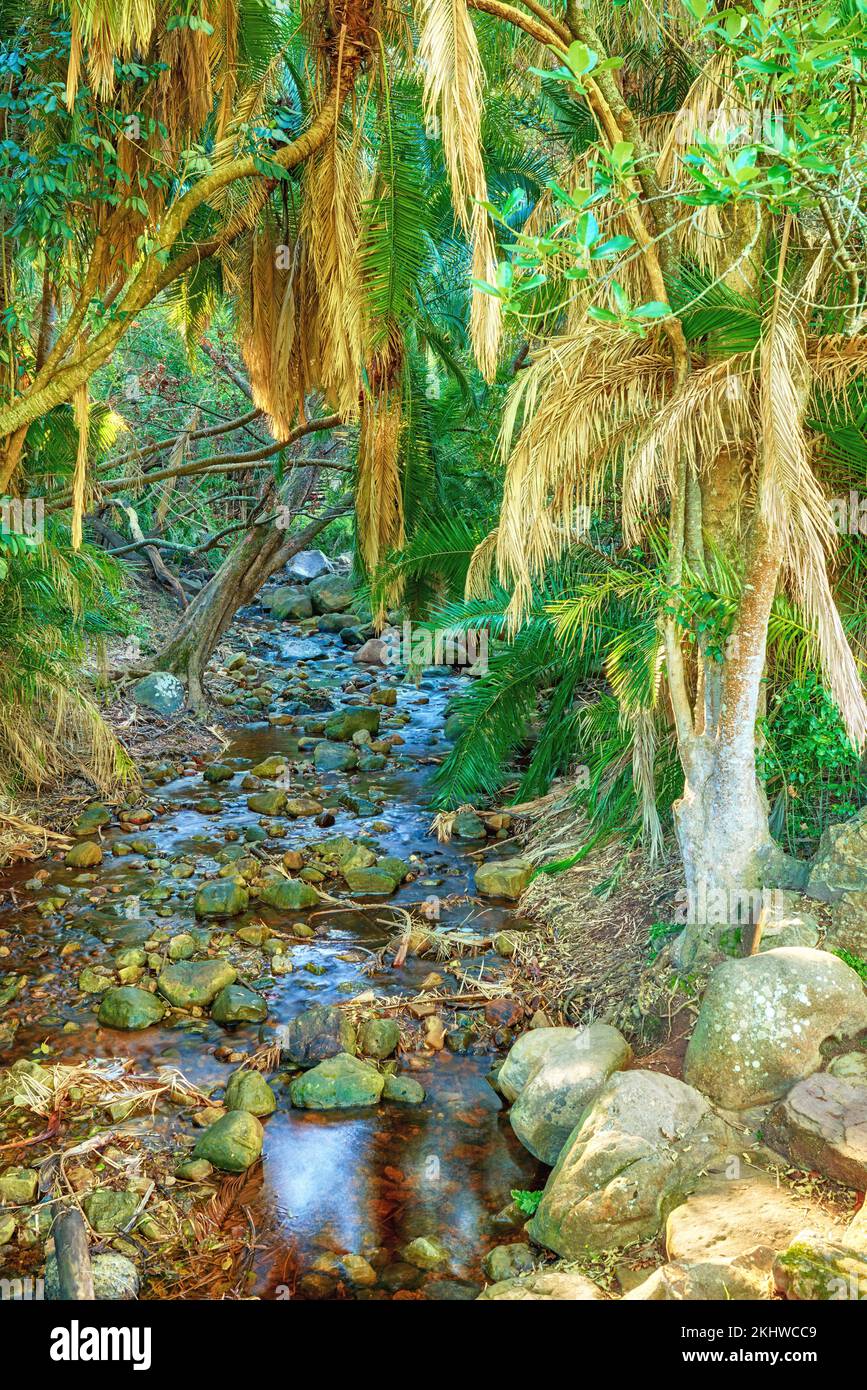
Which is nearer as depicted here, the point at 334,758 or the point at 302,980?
the point at 302,980

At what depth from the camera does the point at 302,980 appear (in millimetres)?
6574

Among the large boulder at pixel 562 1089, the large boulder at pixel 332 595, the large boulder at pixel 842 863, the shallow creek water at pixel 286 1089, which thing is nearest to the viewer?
the shallow creek water at pixel 286 1089

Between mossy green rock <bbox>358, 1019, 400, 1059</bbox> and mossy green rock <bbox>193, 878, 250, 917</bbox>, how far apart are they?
6.33 ft

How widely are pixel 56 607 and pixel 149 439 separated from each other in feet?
17.2

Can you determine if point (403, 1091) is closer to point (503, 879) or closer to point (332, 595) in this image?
A: point (503, 879)

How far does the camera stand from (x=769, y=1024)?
4.53m

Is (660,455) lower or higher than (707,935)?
higher

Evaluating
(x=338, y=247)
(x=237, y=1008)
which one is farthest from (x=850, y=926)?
(x=338, y=247)

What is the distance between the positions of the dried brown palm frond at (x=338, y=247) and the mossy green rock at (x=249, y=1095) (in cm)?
385

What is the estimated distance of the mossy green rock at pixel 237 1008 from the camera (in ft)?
19.8

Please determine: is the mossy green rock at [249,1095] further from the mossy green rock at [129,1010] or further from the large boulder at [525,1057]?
the large boulder at [525,1057]

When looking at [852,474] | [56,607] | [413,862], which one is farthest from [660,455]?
[56,607]

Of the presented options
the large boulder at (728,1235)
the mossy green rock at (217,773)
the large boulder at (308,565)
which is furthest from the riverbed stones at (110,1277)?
the large boulder at (308,565)
